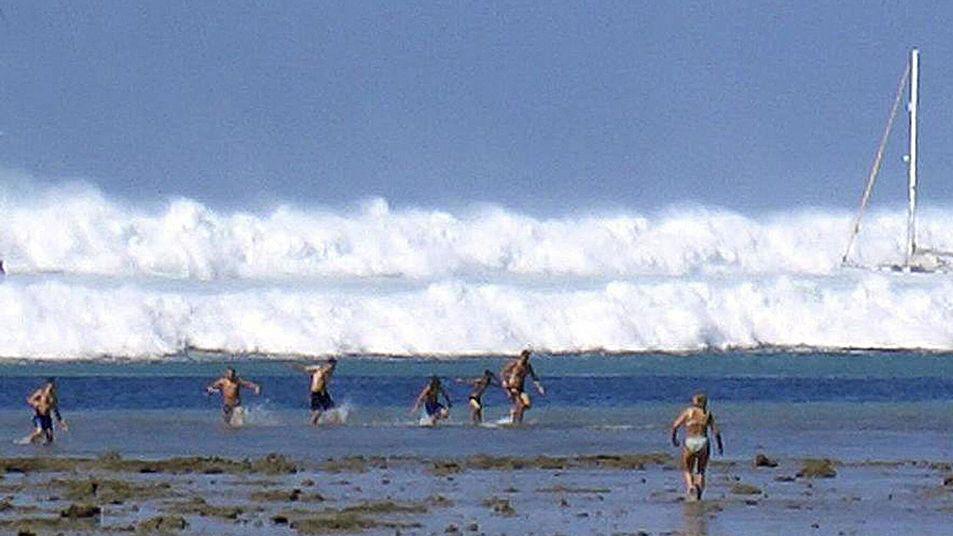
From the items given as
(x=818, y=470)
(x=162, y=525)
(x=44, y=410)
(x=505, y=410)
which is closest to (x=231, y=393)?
(x=44, y=410)

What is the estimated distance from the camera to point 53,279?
106312mm

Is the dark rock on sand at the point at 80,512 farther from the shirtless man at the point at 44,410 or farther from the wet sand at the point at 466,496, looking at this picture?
the shirtless man at the point at 44,410

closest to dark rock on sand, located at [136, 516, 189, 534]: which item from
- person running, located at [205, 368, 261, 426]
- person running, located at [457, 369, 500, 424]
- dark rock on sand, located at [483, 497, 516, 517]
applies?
dark rock on sand, located at [483, 497, 516, 517]

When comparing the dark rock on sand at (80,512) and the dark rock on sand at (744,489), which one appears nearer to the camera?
the dark rock on sand at (80,512)

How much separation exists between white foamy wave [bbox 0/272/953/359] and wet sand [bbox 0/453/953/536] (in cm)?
6090

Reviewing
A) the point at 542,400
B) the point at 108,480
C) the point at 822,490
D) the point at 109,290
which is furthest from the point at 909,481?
the point at 109,290

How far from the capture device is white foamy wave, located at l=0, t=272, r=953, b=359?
105500 mm

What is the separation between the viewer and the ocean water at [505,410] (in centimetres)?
4897

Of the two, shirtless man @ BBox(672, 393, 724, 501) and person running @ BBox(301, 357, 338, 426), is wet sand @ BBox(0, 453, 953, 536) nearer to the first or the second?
shirtless man @ BBox(672, 393, 724, 501)

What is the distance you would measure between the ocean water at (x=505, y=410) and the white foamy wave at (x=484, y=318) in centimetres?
158

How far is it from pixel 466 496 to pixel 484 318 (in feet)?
240

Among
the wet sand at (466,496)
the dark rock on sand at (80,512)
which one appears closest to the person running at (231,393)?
the wet sand at (466,496)

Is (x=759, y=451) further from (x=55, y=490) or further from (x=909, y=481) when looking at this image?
(x=55, y=490)

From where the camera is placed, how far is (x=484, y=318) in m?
111
